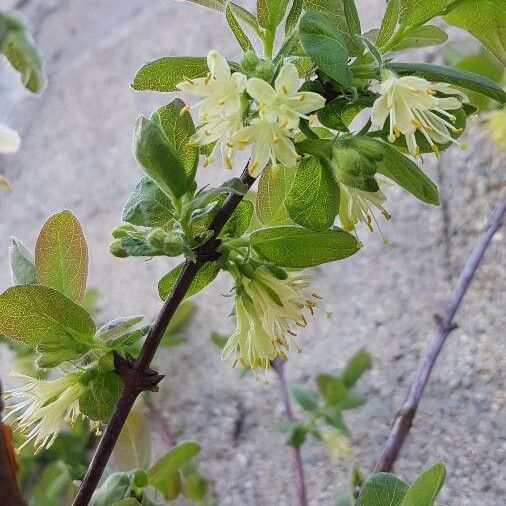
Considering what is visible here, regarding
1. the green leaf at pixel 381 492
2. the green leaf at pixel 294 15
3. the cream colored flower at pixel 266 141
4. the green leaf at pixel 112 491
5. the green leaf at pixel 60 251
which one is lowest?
the green leaf at pixel 381 492

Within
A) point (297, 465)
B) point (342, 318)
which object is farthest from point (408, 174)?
point (342, 318)

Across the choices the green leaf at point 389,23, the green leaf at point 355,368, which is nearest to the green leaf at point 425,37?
the green leaf at point 389,23

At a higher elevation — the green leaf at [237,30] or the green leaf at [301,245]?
the green leaf at [237,30]

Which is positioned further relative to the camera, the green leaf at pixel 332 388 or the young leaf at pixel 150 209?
the green leaf at pixel 332 388

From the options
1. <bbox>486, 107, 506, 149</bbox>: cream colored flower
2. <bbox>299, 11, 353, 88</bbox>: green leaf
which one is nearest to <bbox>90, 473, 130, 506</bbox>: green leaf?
<bbox>299, 11, 353, 88</bbox>: green leaf

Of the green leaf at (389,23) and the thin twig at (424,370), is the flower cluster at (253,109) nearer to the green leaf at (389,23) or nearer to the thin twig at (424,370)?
the green leaf at (389,23)

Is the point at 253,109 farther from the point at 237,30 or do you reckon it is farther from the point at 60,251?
the point at 60,251
